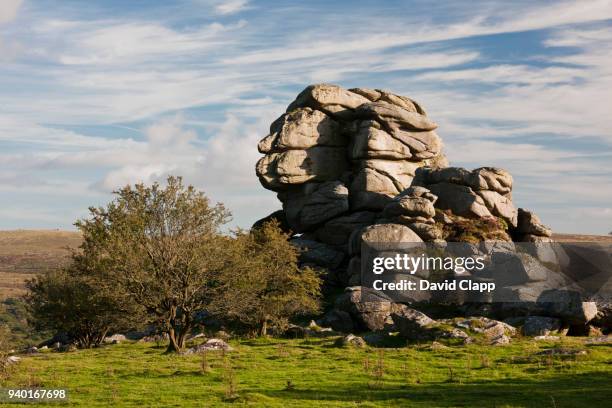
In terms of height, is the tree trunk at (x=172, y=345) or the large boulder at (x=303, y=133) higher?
the large boulder at (x=303, y=133)

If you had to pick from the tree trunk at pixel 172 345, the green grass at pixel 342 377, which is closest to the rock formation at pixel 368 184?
the green grass at pixel 342 377

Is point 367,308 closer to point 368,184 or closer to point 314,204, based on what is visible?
point 368,184

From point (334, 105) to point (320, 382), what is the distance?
6619 cm

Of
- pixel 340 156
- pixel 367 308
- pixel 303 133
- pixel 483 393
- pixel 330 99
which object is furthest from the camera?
pixel 330 99

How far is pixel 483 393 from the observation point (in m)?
35.2

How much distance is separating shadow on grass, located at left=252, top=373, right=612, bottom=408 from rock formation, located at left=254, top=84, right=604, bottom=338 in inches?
1332

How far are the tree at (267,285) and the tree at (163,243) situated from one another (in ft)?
11.8

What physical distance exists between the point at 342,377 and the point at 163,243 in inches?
800

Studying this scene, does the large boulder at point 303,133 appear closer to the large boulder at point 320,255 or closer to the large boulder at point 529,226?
the large boulder at point 320,255

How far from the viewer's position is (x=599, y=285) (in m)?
75.2

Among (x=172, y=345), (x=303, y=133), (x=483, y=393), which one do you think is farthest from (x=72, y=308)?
(x=303, y=133)

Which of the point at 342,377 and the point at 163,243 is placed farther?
the point at 163,243

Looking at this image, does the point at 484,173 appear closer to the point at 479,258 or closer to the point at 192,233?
the point at 479,258

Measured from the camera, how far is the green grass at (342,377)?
33656mm
